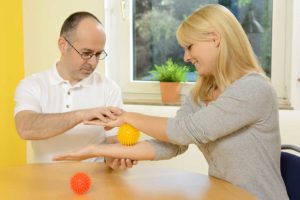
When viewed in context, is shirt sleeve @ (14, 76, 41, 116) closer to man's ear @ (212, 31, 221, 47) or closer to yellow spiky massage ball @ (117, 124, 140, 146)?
yellow spiky massage ball @ (117, 124, 140, 146)

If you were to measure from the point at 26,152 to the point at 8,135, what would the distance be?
0.20m

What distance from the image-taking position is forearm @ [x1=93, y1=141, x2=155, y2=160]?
1.74 meters

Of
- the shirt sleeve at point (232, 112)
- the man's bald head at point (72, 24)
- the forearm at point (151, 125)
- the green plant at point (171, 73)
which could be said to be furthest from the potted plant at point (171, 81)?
the shirt sleeve at point (232, 112)

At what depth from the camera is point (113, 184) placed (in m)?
1.58

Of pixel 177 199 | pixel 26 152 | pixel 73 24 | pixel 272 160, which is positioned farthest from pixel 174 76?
pixel 177 199

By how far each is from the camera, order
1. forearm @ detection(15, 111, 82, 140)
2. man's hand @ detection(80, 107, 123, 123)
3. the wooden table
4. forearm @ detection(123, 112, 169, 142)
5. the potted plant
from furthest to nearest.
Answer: the potted plant < forearm @ detection(15, 111, 82, 140) < man's hand @ detection(80, 107, 123, 123) < forearm @ detection(123, 112, 169, 142) < the wooden table

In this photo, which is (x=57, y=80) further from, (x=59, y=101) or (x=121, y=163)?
(x=121, y=163)

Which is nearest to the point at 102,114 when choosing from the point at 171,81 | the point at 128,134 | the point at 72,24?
the point at 128,134

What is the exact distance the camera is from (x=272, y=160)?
5.41 feet

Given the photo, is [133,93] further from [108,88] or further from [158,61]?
[108,88]

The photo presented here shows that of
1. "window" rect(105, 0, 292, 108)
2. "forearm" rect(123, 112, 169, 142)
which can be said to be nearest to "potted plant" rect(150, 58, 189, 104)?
"window" rect(105, 0, 292, 108)

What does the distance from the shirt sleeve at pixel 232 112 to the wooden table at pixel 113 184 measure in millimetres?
163

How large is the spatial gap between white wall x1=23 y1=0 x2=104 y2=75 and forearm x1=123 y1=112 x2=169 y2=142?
4.80 feet

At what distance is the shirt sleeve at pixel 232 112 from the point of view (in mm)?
1560
